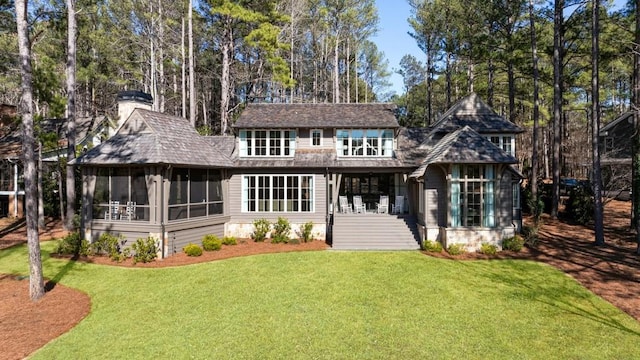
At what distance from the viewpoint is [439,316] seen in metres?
8.47

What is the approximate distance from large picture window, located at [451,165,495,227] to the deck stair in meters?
2.35

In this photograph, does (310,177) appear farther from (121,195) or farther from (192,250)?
(121,195)

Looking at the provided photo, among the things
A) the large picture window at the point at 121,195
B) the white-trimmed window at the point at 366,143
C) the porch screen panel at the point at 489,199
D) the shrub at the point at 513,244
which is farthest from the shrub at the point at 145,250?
the shrub at the point at 513,244

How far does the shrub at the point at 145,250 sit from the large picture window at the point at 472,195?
12.4 m

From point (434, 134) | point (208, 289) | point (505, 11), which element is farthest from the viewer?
point (505, 11)

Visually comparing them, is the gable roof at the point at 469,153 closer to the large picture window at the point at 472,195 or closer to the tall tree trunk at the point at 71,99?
the large picture window at the point at 472,195

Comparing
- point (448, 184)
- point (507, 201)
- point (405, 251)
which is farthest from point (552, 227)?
point (405, 251)

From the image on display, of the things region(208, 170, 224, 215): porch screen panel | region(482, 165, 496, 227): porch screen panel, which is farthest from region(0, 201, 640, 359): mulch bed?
region(208, 170, 224, 215): porch screen panel

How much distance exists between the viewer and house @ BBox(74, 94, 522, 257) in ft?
46.1

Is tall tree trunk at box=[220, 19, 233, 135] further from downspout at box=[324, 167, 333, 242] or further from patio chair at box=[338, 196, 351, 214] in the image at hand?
patio chair at box=[338, 196, 351, 214]

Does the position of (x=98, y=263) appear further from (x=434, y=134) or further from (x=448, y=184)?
(x=434, y=134)

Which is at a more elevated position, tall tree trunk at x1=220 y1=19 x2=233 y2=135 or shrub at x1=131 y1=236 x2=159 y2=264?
tall tree trunk at x1=220 y1=19 x2=233 y2=135

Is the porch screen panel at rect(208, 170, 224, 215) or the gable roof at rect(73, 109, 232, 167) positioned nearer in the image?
the gable roof at rect(73, 109, 232, 167)

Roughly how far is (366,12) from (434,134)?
18.5 meters
